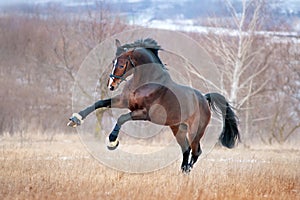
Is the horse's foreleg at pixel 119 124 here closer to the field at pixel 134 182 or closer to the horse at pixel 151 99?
the horse at pixel 151 99

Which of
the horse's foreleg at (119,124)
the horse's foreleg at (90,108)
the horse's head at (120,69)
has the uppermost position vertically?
the horse's head at (120,69)

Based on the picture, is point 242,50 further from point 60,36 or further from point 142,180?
point 142,180

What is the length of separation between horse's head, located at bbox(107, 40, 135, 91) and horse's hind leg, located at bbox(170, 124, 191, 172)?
1.55 meters

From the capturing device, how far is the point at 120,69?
816 cm

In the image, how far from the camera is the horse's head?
807 cm

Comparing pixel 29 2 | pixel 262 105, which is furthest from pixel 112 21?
pixel 262 105

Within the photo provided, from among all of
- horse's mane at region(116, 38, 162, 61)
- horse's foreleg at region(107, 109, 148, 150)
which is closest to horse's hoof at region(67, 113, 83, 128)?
horse's foreleg at region(107, 109, 148, 150)

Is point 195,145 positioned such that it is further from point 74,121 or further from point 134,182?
point 74,121

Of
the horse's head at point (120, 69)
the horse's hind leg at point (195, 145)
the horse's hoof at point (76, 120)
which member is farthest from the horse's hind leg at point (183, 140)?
the horse's hoof at point (76, 120)

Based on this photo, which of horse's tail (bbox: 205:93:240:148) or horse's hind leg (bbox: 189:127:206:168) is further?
horse's tail (bbox: 205:93:240:148)

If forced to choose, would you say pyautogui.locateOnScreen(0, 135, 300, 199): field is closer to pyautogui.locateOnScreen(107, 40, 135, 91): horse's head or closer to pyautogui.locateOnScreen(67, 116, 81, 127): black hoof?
pyautogui.locateOnScreen(67, 116, 81, 127): black hoof

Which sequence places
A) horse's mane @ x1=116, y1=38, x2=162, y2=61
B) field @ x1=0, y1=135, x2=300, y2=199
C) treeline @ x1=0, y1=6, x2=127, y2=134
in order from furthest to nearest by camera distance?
treeline @ x1=0, y1=6, x2=127, y2=134 → horse's mane @ x1=116, y1=38, x2=162, y2=61 → field @ x1=0, y1=135, x2=300, y2=199

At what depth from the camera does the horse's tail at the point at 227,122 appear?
10.4 m

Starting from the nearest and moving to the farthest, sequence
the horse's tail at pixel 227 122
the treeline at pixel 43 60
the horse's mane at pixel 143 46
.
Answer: the horse's mane at pixel 143 46, the horse's tail at pixel 227 122, the treeline at pixel 43 60
